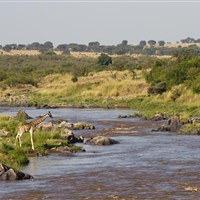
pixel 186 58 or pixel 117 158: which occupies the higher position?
pixel 186 58

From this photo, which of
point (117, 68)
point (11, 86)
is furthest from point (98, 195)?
point (117, 68)

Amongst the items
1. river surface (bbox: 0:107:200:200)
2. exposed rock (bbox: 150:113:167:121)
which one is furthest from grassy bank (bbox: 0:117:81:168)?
exposed rock (bbox: 150:113:167:121)

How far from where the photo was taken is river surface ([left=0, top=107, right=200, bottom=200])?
19125mm

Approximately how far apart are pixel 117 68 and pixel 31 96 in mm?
19335

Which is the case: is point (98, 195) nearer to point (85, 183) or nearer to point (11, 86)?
point (85, 183)

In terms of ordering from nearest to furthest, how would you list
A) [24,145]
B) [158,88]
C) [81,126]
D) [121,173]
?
1. [121,173]
2. [24,145]
3. [81,126]
4. [158,88]

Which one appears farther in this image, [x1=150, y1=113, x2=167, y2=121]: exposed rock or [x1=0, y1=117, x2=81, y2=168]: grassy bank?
[x1=150, y1=113, x2=167, y2=121]: exposed rock

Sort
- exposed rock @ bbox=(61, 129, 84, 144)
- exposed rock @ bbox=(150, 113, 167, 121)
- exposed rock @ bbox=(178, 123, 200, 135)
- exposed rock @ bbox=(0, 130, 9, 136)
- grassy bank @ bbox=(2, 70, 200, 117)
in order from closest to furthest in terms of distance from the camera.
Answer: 1. exposed rock @ bbox=(0, 130, 9, 136)
2. exposed rock @ bbox=(61, 129, 84, 144)
3. exposed rock @ bbox=(178, 123, 200, 135)
4. exposed rock @ bbox=(150, 113, 167, 121)
5. grassy bank @ bbox=(2, 70, 200, 117)

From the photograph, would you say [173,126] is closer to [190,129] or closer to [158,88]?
[190,129]

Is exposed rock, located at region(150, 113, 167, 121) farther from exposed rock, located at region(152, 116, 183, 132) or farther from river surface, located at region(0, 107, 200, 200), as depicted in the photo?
river surface, located at region(0, 107, 200, 200)

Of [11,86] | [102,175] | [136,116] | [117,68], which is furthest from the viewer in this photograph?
[117,68]

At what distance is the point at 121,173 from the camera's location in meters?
22.7

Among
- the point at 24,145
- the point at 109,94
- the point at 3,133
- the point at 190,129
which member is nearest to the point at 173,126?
the point at 190,129

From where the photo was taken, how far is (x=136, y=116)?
4856 cm
